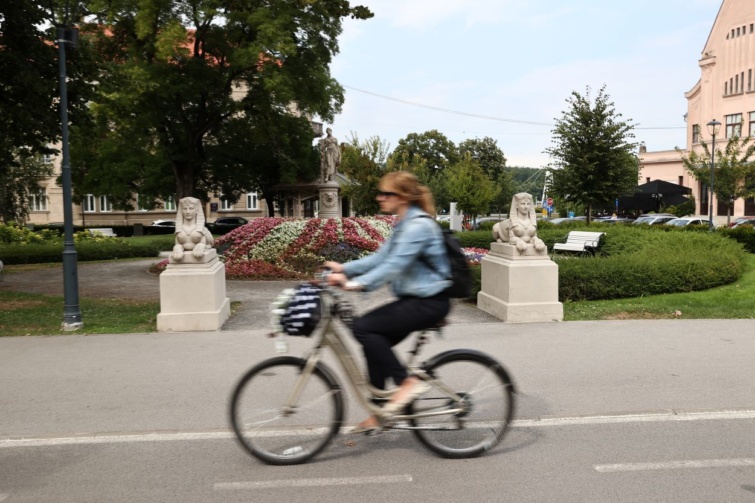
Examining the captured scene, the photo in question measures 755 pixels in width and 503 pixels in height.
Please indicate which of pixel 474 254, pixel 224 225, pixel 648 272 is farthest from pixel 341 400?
pixel 224 225

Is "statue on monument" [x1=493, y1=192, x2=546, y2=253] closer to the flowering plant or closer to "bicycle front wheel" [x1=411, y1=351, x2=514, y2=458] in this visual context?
"bicycle front wheel" [x1=411, y1=351, x2=514, y2=458]

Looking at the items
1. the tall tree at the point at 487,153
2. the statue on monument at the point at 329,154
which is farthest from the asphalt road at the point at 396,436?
the tall tree at the point at 487,153

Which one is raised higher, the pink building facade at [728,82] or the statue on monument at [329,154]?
the pink building facade at [728,82]

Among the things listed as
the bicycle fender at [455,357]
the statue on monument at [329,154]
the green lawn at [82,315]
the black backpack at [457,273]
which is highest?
the statue on monument at [329,154]

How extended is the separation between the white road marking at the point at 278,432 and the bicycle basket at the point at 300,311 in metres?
0.81

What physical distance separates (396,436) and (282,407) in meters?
0.98

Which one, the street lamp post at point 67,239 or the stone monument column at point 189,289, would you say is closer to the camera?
the stone monument column at point 189,289

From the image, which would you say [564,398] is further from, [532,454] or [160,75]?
[160,75]

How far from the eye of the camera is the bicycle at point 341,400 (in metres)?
4.28

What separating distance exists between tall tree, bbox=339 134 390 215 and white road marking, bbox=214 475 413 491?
41035 mm

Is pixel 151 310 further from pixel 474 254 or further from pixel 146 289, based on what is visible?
pixel 474 254

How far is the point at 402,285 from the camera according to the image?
423 cm

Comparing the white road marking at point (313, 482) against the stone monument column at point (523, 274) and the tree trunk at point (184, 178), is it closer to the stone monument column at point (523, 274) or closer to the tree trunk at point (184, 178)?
the stone monument column at point (523, 274)

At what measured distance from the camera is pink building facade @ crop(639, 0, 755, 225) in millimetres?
54781
